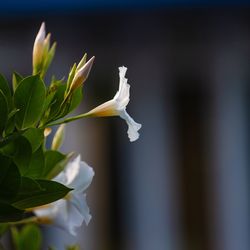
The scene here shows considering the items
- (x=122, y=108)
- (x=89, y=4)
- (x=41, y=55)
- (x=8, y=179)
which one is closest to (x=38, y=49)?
Result: (x=41, y=55)

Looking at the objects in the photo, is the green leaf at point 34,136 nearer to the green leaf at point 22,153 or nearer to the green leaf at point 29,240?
the green leaf at point 22,153

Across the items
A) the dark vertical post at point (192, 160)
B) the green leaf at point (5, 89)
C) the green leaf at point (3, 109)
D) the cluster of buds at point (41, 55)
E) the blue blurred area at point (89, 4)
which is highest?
the blue blurred area at point (89, 4)

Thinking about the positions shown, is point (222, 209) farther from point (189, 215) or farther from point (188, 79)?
point (188, 79)

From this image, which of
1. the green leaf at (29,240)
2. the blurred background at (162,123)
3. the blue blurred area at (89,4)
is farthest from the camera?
the blurred background at (162,123)

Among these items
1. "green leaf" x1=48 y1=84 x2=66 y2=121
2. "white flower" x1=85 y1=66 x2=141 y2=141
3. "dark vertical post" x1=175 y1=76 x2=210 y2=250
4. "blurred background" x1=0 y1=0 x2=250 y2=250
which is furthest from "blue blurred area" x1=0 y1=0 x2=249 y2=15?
"green leaf" x1=48 y1=84 x2=66 y2=121

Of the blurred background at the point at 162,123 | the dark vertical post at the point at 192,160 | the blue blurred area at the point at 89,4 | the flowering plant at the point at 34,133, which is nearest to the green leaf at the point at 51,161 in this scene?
the flowering plant at the point at 34,133

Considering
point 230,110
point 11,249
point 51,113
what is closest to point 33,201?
point 51,113
